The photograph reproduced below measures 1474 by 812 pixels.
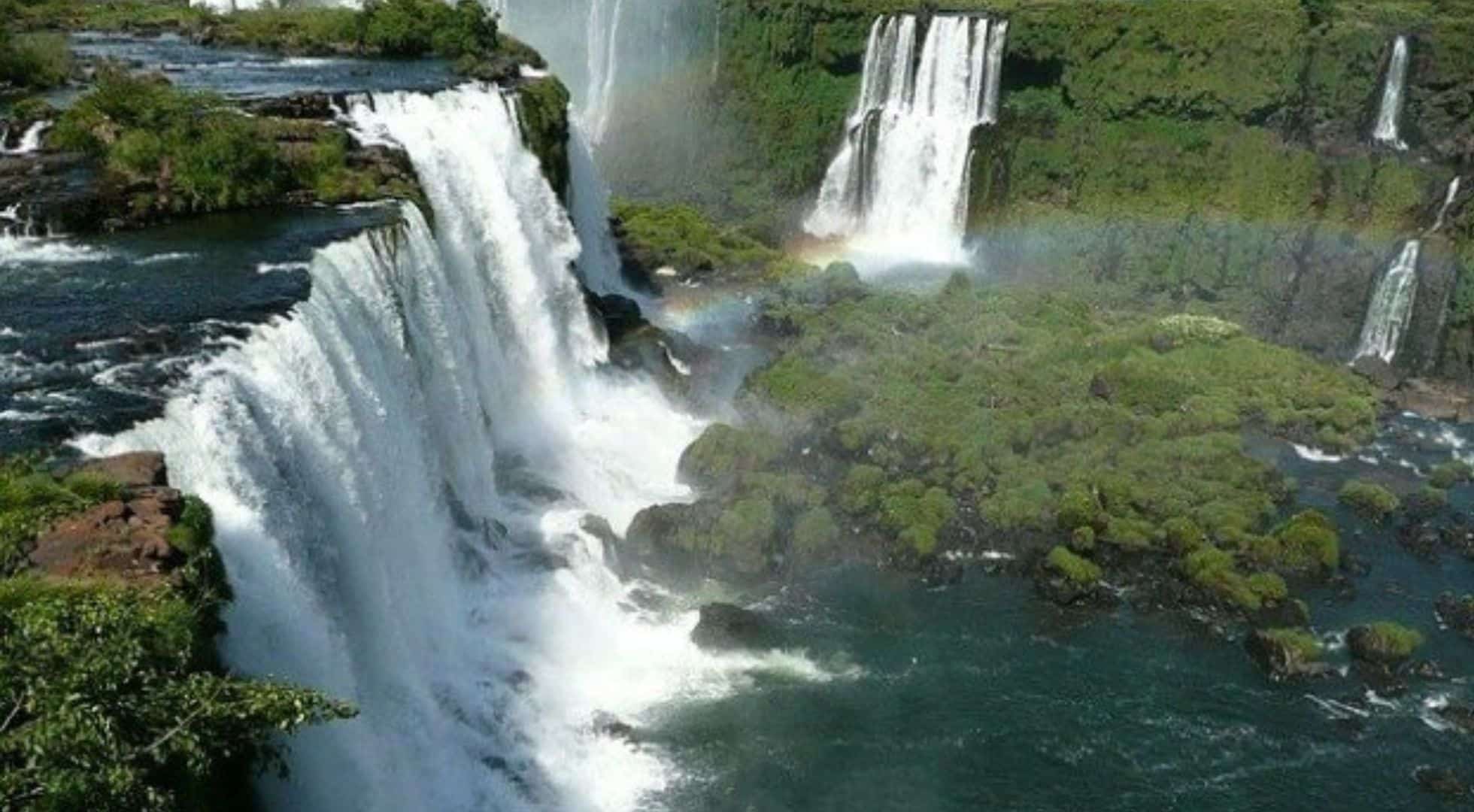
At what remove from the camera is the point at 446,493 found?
23.7 metres

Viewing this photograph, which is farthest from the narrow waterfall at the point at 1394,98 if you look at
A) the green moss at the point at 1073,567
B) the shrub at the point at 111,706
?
the shrub at the point at 111,706

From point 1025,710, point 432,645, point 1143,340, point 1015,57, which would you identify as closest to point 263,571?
point 432,645

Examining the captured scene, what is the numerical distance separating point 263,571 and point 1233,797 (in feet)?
49.2

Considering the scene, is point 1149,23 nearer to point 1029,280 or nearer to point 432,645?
point 1029,280

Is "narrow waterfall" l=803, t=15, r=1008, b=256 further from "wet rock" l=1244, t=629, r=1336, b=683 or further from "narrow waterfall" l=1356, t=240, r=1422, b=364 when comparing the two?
"wet rock" l=1244, t=629, r=1336, b=683

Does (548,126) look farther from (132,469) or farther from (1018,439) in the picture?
(132,469)

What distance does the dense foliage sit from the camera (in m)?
26.7

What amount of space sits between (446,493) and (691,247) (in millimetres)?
22528

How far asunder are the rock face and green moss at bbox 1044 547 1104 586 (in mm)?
17686

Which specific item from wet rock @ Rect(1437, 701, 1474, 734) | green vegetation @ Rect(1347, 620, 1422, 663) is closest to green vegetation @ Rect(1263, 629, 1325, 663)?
green vegetation @ Rect(1347, 620, 1422, 663)

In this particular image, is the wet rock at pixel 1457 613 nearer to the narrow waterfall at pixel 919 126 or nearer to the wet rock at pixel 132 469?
the wet rock at pixel 132 469

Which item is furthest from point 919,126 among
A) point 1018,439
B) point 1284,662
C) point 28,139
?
point 28,139

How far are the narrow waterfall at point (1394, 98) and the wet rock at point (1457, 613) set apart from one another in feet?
65.8

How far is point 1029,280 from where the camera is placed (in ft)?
148
